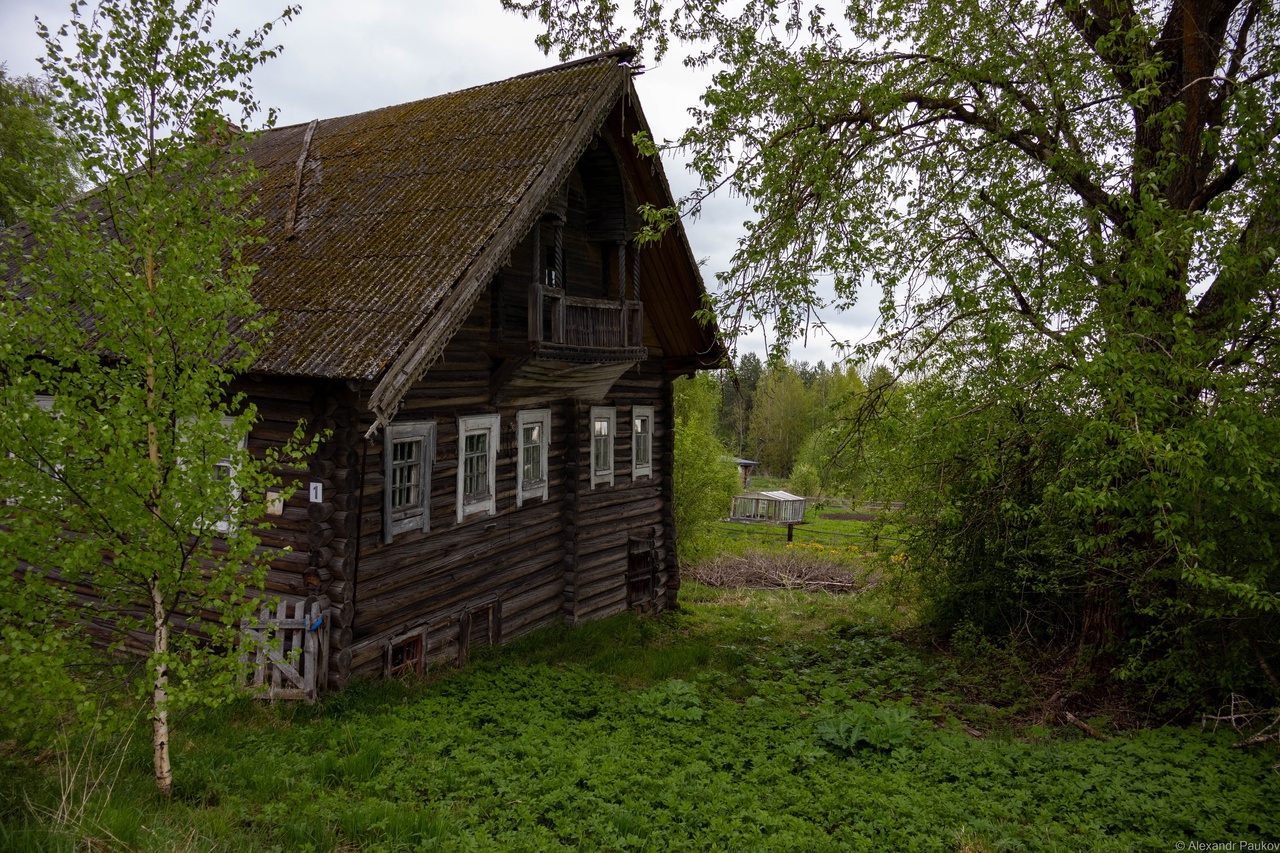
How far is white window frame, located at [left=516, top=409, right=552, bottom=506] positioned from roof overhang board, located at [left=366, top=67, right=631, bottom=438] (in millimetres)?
3143

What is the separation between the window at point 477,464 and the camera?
1046cm

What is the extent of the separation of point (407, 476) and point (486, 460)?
1.53 m

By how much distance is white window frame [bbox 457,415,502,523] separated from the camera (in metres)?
10.4

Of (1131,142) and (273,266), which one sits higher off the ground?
(1131,142)

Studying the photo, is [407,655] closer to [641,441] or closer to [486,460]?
[486,460]

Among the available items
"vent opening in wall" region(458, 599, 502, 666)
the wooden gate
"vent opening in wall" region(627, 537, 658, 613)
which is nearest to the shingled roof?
the wooden gate

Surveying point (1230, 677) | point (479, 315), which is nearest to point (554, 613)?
point (479, 315)

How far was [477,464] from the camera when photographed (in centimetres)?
1093

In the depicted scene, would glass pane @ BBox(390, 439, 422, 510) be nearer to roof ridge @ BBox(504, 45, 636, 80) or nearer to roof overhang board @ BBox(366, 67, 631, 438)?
roof overhang board @ BBox(366, 67, 631, 438)

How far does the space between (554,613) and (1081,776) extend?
321 inches

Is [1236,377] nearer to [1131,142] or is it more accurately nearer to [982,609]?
[1131,142]

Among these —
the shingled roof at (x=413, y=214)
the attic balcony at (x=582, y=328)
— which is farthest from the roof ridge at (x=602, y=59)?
the attic balcony at (x=582, y=328)

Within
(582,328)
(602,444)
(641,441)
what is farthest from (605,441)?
(582,328)

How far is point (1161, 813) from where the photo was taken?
6078 millimetres
